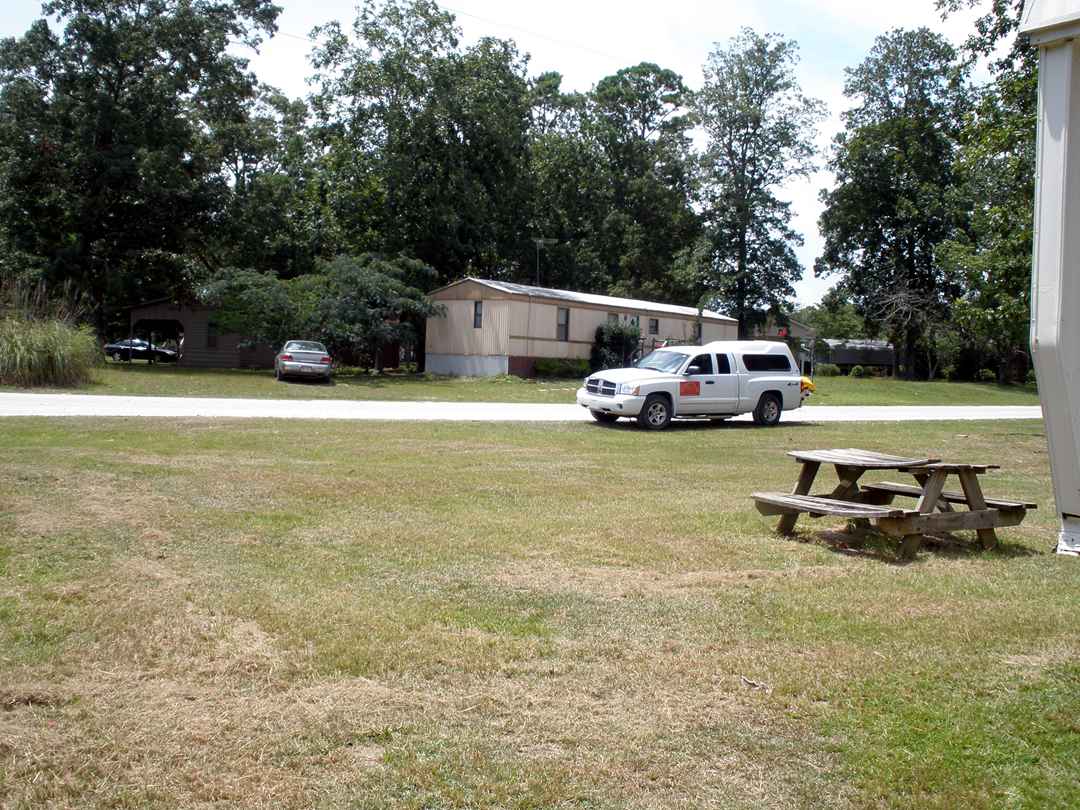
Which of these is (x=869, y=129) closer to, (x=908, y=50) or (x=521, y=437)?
(x=908, y=50)

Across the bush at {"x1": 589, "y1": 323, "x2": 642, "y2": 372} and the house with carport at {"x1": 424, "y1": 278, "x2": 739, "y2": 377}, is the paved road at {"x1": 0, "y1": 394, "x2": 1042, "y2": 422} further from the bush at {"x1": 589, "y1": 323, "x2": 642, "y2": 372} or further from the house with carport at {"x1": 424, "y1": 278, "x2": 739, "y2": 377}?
the bush at {"x1": 589, "y1": 323, "x2": 642, "y2": 372}

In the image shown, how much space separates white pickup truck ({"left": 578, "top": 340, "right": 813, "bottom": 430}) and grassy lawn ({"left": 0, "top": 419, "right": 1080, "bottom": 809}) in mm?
10920

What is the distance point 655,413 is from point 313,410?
7.74 meters

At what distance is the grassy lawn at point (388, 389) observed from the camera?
28703 mm

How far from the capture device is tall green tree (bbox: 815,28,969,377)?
187 ft

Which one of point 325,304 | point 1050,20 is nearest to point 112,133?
point 325,304

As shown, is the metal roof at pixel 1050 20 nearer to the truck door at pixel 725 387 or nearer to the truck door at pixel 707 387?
the truck door at pixel 707 387

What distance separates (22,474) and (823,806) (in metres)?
9.03

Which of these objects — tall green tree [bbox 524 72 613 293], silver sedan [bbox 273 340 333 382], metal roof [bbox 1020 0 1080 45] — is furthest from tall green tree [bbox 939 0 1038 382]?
tall green tree [bbox 524 72 613 293]

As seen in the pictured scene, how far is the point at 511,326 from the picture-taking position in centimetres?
4012

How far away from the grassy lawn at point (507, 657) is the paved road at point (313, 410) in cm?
1015

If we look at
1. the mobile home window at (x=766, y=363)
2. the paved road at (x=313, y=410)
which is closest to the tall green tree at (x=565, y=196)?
the paved road at (x=313, y=410)

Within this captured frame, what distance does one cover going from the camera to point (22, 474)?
998 cm

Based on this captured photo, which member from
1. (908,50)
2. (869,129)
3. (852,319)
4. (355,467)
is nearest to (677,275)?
(869,129)
